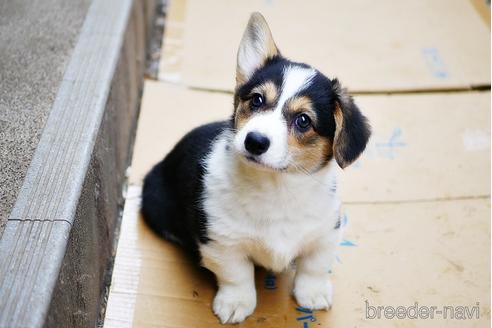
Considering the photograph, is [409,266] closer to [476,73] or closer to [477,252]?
[477,252]

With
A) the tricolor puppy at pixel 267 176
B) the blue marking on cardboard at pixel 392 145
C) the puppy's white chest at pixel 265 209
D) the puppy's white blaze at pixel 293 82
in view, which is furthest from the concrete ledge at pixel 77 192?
the blue marking on cardboard at pixel 392 145

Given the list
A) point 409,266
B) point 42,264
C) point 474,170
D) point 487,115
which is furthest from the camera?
point 487,115

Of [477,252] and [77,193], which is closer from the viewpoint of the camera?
[77,193]

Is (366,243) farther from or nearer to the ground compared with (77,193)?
nearer to the ground

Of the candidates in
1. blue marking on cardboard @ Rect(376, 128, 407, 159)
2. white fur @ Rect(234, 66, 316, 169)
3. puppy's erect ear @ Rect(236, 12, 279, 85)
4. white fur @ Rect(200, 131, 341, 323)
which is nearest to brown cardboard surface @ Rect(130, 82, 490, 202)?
blue marking on cardboard @ Rect(376, 128, 407, 159)

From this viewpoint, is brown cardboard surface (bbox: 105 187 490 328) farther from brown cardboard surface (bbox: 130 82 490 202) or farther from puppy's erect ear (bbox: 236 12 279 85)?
puppy's erect ear (bbox: 236 12 279 85)

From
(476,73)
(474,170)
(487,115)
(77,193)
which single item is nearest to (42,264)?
(77,193)

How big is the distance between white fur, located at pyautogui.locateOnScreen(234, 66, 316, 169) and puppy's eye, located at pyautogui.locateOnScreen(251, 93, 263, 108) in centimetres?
6

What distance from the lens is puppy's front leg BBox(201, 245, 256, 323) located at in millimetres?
2309

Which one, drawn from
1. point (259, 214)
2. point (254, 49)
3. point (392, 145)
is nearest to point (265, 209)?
point (259, 214)

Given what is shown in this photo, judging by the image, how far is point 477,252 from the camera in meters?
2.79

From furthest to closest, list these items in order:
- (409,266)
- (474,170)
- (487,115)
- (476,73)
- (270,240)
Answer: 1. (476,73)
2. (487,115)
3. (474,170)
4. (409,266)
5. (270,240)

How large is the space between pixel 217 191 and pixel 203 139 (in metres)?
0.33

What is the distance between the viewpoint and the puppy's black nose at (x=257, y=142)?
6.22 ft
